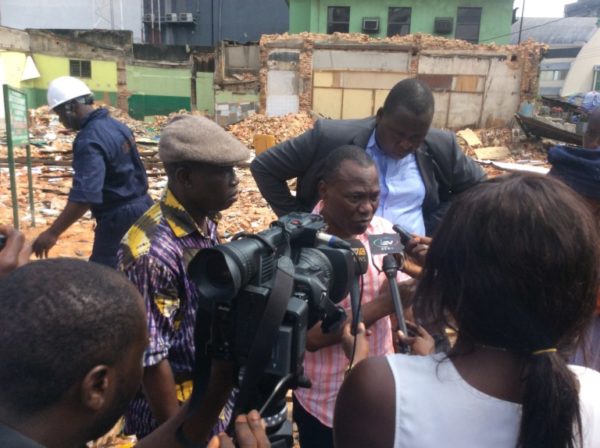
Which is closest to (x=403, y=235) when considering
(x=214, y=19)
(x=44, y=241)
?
(x=44, y=241)

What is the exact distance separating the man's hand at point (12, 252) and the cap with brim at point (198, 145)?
21.5 inches

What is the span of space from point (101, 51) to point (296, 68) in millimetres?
9323

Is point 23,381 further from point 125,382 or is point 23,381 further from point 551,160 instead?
point 551,160

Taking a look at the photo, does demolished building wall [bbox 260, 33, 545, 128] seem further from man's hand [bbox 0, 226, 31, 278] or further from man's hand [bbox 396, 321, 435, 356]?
man's hand [bbox 0, 226, 31, 278]

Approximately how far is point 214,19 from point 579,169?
35.1 metres

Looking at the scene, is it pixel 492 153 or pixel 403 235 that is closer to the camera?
pixel 403 235

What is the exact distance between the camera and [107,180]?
3.79 m

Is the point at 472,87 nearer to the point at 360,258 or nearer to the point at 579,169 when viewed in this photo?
the point at 579,169

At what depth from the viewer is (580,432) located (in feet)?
3.58

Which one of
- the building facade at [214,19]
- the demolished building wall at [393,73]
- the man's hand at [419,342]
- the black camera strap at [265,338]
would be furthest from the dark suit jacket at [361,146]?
the building facade at [214,19]

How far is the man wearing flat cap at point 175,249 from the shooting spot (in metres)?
1.68

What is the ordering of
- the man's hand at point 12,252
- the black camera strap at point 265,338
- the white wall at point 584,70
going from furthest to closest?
the white wall at point 584,70
the man's hand at point 12,252
the black camera strap at point 265,338

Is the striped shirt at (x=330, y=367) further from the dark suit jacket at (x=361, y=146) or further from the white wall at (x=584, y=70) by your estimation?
the white wall at (x=584, y=70)

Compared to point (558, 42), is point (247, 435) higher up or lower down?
lower down
